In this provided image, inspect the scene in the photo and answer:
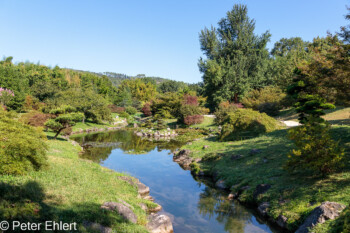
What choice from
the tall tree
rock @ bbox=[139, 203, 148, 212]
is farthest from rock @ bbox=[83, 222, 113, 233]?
the tall tree

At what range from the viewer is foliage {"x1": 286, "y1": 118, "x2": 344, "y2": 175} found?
800 cm

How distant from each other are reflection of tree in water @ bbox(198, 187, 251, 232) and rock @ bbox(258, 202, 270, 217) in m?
0.48

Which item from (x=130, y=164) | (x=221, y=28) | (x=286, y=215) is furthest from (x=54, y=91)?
(x=286, y=215)

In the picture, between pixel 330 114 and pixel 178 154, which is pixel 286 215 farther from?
pixel 330 114

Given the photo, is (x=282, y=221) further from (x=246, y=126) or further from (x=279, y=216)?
(x=246, y=126)

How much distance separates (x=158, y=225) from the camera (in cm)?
693

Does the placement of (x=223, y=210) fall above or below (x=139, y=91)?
below

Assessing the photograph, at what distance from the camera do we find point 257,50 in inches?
1754

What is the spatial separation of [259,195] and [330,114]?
65.6 ft

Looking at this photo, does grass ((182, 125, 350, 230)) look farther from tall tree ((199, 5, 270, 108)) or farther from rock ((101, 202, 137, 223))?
tall tree ((199, 5, 270, 108))

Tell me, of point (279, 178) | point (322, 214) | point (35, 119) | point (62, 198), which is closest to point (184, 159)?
point (279, 178)

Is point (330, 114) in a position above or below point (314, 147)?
above

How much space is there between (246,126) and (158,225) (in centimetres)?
1522

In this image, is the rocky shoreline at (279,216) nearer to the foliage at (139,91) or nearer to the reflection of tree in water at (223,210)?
the reflection of tree in water at (223,210)
